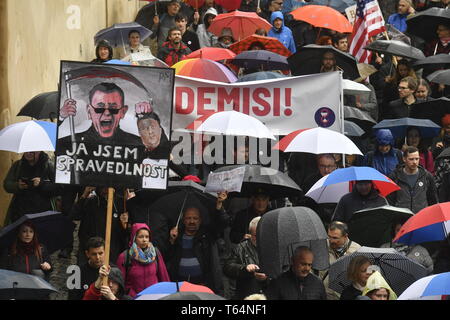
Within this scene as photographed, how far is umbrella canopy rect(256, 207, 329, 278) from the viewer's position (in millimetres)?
13641

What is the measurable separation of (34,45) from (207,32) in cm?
450

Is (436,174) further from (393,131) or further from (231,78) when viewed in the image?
(231,78)

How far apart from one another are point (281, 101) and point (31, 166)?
314 centimetres

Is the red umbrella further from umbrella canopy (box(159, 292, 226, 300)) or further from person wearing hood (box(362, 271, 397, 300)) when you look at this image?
umbrella canopy (box(159, 292, 226, 300))

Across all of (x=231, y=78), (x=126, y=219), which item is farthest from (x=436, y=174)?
(x=126, y=219)

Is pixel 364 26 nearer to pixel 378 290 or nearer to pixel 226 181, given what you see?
pixel 226 181

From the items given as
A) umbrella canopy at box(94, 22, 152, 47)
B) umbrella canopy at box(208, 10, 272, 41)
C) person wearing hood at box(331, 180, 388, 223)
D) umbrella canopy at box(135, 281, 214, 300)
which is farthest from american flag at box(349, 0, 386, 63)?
umbrella canopy at box(135, 281, 214, 300)

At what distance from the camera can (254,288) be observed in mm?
13992

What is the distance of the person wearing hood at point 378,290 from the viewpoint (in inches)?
501

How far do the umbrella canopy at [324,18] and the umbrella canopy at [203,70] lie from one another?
420 cm

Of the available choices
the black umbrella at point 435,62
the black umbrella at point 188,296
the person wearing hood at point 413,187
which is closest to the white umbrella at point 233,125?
the person wearing hood at point 413,187

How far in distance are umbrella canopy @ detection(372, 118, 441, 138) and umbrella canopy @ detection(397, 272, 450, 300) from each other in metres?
6.98

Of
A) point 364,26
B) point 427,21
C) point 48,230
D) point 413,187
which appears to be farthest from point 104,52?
point 427,21

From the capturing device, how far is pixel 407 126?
1891cm
